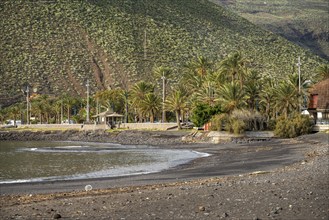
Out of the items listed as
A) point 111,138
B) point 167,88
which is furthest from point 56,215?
point 167,88

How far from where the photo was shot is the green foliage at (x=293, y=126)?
59.1 meters

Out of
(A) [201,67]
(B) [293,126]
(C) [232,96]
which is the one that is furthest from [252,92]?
(A) [201,67]

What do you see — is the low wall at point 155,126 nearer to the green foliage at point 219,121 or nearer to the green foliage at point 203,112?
the green foliage at point 203,112

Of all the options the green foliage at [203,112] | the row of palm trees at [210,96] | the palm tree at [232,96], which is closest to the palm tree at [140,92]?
the row of palm trees at [210,96]

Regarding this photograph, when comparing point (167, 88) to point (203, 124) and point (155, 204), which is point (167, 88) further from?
point (155, 204)

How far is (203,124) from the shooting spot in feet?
228

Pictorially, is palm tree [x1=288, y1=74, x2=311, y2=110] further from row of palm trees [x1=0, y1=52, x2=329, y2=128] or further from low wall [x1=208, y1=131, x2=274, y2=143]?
low wall [x1=208, y1=131, x2=274, y2=143]

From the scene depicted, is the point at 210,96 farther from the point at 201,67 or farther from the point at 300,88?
the point at 201,67

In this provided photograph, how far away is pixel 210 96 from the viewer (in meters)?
73.4

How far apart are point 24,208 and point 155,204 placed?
3.29m

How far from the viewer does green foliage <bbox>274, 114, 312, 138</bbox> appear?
5912 cm

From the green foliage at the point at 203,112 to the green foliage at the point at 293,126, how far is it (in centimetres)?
905

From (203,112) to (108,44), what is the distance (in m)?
67.0

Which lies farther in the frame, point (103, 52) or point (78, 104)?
point (103, 52)
